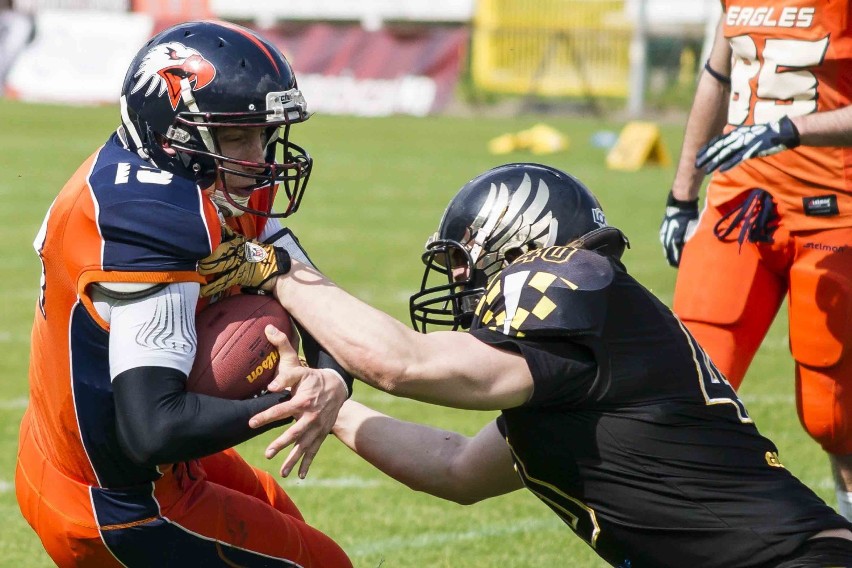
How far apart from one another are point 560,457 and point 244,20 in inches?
1025

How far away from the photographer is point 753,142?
4.23m

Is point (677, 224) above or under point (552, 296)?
under

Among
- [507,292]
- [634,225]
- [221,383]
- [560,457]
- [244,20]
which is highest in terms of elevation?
[507,292]

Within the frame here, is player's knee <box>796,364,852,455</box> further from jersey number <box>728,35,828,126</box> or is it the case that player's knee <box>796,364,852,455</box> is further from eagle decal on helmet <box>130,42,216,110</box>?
eagle decal on helmet <box>130,42,216,110</box>

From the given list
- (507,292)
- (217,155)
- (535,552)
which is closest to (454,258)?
(507,292)

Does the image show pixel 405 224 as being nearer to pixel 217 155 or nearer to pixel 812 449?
pixel 812 449

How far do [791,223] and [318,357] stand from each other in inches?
78.1

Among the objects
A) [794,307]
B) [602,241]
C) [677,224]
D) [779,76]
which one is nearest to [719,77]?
[779,76]

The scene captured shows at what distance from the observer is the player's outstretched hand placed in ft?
9.72

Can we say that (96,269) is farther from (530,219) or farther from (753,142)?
(753,142)

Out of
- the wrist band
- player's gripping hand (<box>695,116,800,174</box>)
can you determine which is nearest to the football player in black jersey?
player's gripping hand (<box>695,116,800,174</box>)

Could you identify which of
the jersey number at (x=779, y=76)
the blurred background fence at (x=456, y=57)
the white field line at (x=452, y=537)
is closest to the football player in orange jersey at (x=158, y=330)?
the white field line at (x=452, y=537)

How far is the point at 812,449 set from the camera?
5.78 meters

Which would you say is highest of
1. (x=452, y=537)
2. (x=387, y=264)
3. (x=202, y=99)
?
(x=202, y=99)
